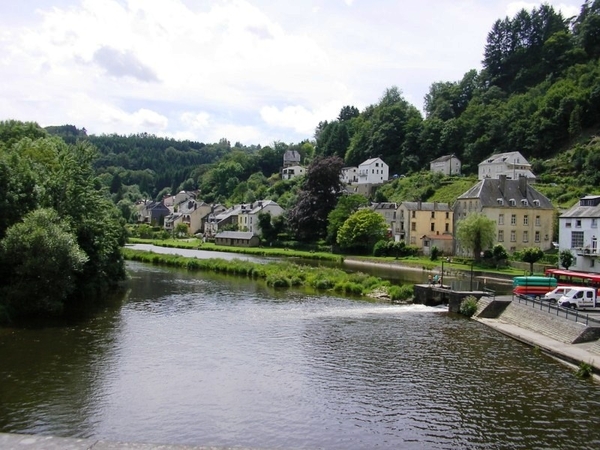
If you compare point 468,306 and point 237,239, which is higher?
point 237,239

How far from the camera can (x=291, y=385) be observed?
22.2 m

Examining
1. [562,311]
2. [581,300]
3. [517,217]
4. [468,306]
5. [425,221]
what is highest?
[517,217]

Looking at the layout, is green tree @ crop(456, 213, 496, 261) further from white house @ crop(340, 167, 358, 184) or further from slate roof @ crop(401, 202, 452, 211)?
white house @ crop(340, 167, 358, 184)

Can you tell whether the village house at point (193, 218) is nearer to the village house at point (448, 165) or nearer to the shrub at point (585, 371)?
the village house at point (448, 165)

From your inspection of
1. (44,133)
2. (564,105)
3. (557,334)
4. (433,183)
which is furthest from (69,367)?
(564,105)

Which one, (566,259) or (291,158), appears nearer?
(566,259)

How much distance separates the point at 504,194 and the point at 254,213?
49.6 meters

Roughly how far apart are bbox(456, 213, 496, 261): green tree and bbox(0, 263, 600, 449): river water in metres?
32.1

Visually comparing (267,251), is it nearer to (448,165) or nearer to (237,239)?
(237,239)

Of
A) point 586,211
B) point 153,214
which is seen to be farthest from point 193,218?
point 586,211

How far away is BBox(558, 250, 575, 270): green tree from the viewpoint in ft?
185

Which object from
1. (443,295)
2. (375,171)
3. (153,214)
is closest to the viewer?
(443,295)

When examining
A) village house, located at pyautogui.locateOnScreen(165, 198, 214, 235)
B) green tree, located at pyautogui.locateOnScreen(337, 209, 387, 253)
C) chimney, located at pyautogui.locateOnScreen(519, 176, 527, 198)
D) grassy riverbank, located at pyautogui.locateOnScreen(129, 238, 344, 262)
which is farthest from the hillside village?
grassy riverbank, located at pyautogui.locateOnScreen(129, 238, 344, 262)

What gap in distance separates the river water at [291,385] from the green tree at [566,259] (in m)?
26.2
